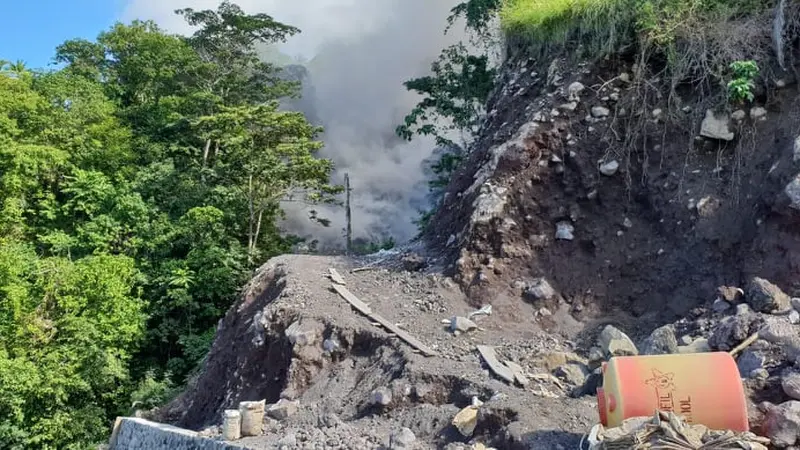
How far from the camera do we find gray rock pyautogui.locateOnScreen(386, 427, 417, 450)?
4.62 meters

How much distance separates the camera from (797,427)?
11.6ft

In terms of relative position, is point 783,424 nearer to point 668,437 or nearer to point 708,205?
point 668,437

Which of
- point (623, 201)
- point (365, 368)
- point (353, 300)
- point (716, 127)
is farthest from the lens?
point (353, 300)

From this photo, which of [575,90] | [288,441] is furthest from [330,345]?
[575,90]

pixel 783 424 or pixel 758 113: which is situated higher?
pixel 758 113

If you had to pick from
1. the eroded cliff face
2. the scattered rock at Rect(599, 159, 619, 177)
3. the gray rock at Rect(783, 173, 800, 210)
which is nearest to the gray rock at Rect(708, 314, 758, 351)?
the eroded cliff face

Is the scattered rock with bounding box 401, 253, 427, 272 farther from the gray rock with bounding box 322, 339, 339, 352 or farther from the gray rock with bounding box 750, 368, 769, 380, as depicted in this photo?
the gray rock with bounding box 750, 368, 769, 380

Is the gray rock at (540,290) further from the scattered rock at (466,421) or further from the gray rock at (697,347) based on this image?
the scattered rock at (466,421)

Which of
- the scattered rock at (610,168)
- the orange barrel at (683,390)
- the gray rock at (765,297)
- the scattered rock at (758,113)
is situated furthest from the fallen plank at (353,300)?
the scattered rock at (758,113)

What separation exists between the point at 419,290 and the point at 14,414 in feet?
30.5

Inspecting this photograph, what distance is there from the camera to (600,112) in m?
7.48

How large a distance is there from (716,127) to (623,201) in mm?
1279

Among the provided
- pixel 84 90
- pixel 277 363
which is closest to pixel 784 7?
pixel 277 363

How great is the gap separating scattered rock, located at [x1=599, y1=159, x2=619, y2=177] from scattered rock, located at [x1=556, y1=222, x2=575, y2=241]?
77 cm
